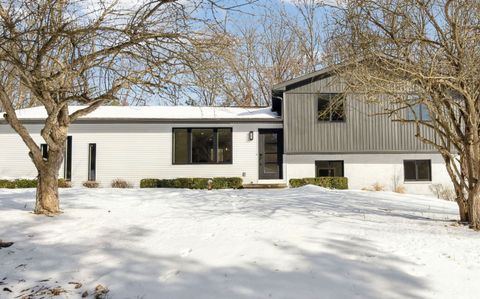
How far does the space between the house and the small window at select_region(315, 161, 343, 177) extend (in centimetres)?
4

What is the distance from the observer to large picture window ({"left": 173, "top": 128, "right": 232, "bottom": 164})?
1792 cm

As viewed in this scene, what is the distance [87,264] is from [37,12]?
313 cm

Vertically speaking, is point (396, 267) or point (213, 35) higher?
point (213, 35)

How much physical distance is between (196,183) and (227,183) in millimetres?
1297

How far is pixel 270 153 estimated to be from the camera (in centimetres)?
1806

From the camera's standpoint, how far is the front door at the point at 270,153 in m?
17.9

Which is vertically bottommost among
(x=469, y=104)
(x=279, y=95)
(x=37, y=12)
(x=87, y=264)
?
(x=87, y=264)

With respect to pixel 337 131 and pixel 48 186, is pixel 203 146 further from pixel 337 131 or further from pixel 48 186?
pixel 48 186

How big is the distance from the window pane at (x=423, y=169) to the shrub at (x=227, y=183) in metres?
8.32

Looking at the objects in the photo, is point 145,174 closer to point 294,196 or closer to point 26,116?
point 26,116

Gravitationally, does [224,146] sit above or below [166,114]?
below

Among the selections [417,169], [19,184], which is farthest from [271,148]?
[19,184]

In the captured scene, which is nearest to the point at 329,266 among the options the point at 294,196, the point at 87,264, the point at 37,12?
the point at 87,264

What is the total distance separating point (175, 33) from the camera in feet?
19.8
